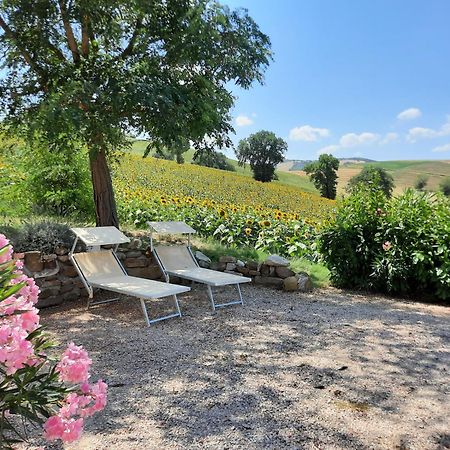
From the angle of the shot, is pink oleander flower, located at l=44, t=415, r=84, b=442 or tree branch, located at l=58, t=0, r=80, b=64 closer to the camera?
pink oleander flower, located at l=44, t=415, r=84, b=442

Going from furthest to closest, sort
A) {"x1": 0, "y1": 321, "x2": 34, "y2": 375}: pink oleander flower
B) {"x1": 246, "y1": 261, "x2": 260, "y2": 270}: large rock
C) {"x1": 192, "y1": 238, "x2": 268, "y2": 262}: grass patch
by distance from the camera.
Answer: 1. {"x1": 192, "y1": 238, "x2": 268, "y2": 262}: grass patch
2. {"x1": 246, "y1": 261, "x2": 260, "y2": 270}: large rock
3. {"x1": 0, "y1": 321, "x2": 34, "y2": 375}: pink oleander flower

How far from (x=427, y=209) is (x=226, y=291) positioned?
309cm

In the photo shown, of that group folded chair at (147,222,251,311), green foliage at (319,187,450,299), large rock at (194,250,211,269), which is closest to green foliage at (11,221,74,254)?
folded chair at (147,222,251,311)

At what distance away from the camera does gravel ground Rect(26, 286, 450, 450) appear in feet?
7.68

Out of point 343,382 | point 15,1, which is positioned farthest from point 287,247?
point 15,1

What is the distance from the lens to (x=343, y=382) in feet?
9.87

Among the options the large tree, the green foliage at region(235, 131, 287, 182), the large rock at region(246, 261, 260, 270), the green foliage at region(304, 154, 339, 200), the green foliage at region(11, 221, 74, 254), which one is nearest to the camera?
the large tree

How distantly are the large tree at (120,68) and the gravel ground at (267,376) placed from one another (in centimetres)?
221

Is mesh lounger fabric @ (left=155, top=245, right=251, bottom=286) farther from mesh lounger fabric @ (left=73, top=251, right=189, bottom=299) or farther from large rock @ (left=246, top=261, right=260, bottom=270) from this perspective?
large rock @ (left=246, top=261, right=260, bottom=270)

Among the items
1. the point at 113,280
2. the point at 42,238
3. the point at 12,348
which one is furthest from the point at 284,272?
the point at 12,348

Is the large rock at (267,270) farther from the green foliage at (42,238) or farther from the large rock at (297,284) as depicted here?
the green foliage at (42,238)

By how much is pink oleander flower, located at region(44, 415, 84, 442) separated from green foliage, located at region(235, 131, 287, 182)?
130 feet

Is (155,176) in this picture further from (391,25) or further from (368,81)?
(391,25)

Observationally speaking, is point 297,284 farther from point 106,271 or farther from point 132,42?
point 132,42
